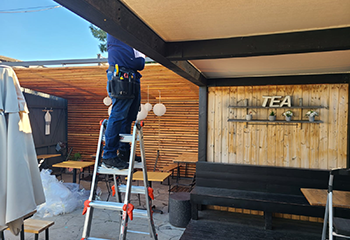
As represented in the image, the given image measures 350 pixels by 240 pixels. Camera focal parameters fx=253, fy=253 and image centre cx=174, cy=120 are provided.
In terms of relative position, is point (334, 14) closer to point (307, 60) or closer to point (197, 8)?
point (197, 8)

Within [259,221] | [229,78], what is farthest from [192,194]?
[229,78]

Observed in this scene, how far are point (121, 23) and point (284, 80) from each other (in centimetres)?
413

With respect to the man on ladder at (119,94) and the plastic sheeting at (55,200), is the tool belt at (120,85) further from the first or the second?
the plastic sheeting at (55,200)

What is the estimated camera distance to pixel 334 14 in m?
2.19

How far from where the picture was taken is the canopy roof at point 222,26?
1.98 meters

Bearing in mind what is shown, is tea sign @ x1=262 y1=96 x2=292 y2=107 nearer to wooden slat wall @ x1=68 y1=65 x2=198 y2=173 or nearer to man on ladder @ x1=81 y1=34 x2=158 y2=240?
man on ladder @ x1=81 y1=34 x2=158 y2=240

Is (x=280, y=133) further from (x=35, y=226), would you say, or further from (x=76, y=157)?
(x=76, y=157)

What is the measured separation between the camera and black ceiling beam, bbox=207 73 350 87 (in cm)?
490

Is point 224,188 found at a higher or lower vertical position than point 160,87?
lower

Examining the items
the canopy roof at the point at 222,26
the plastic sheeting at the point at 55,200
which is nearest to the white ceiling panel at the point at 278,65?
the canopy roof at the point at 222,26

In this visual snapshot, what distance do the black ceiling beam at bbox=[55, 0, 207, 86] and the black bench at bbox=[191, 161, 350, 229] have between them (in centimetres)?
298

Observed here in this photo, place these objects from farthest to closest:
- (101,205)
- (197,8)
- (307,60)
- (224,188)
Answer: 1. (224,188)
2. (307,60)
3. (101,205)
4. (197,8)

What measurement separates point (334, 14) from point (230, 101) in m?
3.44

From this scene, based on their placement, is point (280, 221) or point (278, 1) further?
point (280, 221)
